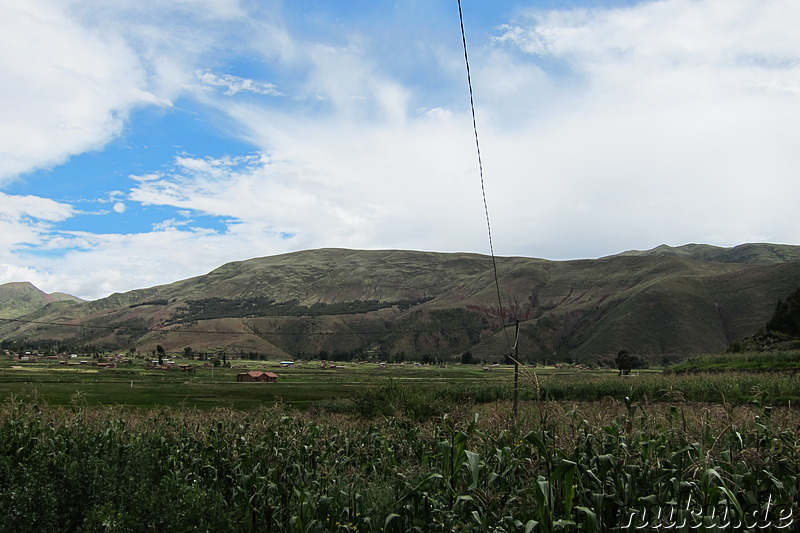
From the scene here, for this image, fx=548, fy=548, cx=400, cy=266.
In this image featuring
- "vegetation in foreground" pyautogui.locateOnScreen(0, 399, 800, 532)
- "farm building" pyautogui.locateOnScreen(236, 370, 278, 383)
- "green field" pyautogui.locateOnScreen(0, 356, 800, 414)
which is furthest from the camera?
"farm building" pyautogui.locateOnScreen(236, 370, 278, 383)

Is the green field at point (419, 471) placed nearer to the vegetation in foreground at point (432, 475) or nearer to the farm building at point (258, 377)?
the vegetation in foreground at point (432, 475)

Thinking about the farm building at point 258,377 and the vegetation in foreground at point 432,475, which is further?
the farm building at point 258,377

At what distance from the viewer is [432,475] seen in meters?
6.62

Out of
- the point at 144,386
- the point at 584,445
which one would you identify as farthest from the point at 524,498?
the point at 144,386

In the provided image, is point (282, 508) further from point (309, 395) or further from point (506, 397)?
point (309, 395)

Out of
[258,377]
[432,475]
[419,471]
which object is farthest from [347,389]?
[432,475]

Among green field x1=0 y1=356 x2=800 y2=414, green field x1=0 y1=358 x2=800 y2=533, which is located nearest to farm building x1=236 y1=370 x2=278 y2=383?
green field x1=0 y1=356 x2=800 y2=414

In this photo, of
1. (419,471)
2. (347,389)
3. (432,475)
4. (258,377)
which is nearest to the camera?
(432,475)

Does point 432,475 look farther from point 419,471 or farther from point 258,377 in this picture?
point 258,377

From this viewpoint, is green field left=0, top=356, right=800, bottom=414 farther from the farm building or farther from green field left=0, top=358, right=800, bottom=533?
the farm building

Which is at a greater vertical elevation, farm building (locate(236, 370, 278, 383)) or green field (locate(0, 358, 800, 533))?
green field (locate(0, 358, 800, 533))

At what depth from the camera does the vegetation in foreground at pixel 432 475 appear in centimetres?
639

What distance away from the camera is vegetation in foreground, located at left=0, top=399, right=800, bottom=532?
252 inches

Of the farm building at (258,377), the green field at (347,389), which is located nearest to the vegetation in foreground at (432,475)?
the green field at (347,389)
